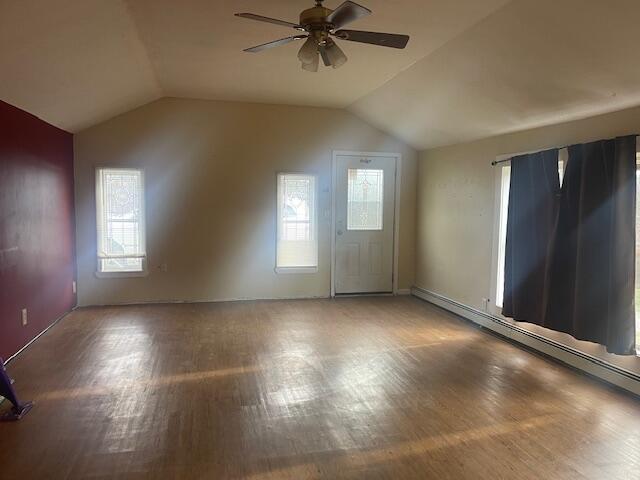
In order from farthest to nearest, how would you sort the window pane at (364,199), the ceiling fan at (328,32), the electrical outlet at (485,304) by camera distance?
the window pane at (364,199) < the electrical outlet at (485,304) < the ceiling fan at (328,32)

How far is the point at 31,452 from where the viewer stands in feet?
8.09

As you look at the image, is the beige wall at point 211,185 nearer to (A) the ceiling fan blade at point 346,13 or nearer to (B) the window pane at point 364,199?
(B) the window pane at point 364,199

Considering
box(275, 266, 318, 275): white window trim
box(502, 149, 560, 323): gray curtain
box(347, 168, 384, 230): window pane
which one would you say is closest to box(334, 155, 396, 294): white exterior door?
box(347, 168, 384, 230): window pane

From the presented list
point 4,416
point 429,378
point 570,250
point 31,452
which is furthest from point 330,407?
point 570,250

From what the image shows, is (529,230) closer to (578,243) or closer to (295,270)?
(578,243)

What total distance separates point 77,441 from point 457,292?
14.1 feet

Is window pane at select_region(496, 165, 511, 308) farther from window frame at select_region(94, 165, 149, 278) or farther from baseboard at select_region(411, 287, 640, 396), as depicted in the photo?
window frame at select_region(94, 165, 149, 278)

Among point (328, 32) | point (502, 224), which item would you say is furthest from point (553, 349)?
point (328, 32)

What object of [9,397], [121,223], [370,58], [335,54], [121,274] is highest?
[370,58]

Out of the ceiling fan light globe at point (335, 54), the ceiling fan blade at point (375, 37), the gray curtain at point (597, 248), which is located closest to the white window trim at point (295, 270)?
the gray curtain at point (597, 248)

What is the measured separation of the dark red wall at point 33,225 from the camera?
370cm

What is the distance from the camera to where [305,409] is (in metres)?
3.01

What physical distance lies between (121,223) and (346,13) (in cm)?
435

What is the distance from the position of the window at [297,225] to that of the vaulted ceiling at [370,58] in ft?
4.54
